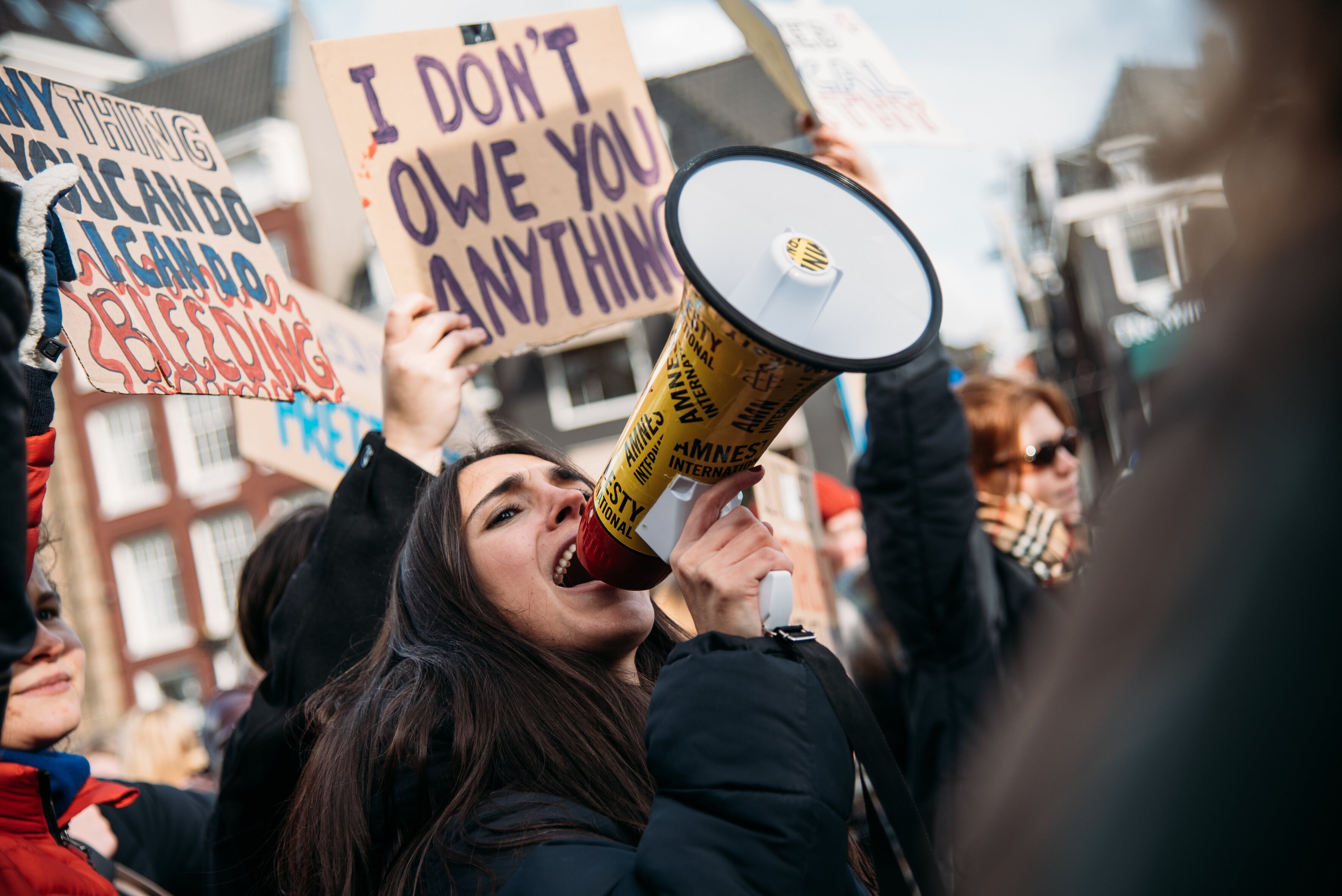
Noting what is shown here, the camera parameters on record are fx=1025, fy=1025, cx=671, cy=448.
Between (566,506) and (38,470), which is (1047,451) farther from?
Answer: (38,470)

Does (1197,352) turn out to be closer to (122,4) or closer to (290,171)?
(290,171)

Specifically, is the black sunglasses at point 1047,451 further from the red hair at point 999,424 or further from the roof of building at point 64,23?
the roof of building at point 64,23

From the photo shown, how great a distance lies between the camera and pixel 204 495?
23.2 metres

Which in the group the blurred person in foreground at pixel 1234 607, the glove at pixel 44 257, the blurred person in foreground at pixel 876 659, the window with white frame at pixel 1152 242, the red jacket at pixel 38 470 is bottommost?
the blurred person in foreground at pixel 876 659

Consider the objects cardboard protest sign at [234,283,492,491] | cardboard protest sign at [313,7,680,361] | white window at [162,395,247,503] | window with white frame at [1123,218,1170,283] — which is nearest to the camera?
window with white frame at [1123,218,1170,283]

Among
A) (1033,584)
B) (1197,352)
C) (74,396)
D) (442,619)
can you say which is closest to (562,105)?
(442,619)

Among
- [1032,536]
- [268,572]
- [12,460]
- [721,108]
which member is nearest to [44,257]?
[12,460]

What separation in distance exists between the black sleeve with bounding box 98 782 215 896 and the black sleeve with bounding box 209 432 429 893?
552 millimetres

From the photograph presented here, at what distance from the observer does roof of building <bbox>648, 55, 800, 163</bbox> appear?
2000 centimetres

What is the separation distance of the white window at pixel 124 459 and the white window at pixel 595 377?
1014cm

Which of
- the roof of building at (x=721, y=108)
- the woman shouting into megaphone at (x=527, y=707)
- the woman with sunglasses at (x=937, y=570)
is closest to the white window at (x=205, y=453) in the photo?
the roof of building at (x=721, y=108)

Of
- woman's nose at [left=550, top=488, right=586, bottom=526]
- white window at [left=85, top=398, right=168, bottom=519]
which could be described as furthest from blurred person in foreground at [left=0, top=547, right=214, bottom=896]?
white window at [left=85, top=398, right=168, bottom=519]

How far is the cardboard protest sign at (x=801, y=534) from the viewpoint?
3254 millimetres

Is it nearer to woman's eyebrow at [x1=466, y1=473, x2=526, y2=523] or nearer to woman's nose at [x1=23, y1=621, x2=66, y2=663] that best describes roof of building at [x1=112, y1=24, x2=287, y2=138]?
woman's nose at [x1=23, y1=621, x2=66, y2=663]
